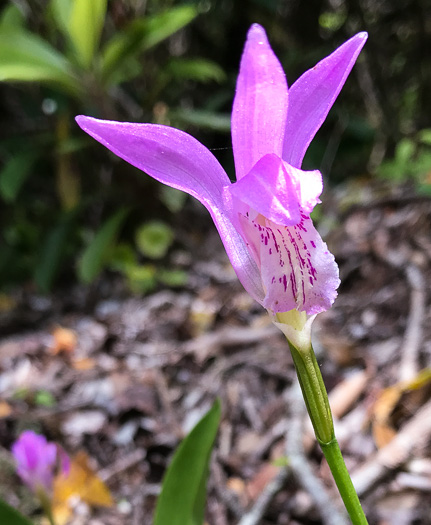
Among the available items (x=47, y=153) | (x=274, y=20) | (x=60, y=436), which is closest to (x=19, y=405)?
(x=60, y=436)

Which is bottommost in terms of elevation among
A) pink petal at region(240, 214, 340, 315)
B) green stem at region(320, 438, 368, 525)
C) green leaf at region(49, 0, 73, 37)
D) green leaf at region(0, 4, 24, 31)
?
green stem at region(320, 438, 368, 525)

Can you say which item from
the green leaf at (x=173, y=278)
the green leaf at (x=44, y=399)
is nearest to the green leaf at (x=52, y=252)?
the green leaf at (x=173, y=278)

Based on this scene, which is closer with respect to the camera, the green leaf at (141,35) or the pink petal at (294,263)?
the pink petal at (294,263)

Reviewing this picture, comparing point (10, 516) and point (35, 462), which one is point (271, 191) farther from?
point (35, 462)

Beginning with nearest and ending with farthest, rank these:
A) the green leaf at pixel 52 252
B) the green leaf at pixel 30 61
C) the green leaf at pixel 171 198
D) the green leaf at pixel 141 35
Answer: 1. the green leaf at pixel 30 61
2. the green leaf at pixel 141 35
3. the green leaf at pixel 52 252
4. the green leaf at pixel 171 198

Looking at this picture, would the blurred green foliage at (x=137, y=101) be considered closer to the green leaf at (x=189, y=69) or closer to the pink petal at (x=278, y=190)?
the green leaf at (x=189, y=69)

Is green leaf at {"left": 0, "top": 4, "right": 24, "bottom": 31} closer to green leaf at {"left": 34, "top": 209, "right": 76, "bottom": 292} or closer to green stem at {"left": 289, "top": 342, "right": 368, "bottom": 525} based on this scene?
green leaf at {"left": 34, "top": 209, "right": 76, "bottom": 292}

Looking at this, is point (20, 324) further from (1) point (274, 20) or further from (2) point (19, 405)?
(1) point (274, 20)

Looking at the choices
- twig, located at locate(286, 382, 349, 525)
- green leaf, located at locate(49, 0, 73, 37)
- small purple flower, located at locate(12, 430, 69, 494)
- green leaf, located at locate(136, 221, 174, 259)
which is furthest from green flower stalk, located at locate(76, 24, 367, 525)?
green leaf, located at locate(136, 221, 174, 259)
